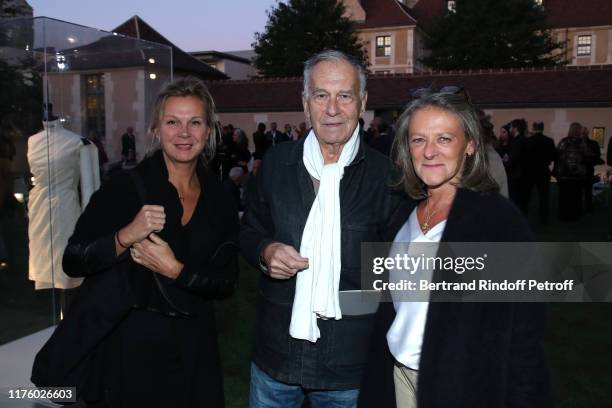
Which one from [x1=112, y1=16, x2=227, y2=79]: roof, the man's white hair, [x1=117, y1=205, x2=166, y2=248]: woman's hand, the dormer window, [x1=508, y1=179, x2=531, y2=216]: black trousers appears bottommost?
[x1=508, y1=179, x2=531, y2=216]: black trousers

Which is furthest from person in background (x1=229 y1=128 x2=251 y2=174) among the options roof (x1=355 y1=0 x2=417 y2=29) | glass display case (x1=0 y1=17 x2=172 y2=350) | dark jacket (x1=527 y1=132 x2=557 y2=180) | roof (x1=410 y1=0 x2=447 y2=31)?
roof (x1=410 y1=0 x2=447 y2=31)

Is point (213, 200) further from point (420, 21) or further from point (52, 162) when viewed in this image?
point (420, 21)

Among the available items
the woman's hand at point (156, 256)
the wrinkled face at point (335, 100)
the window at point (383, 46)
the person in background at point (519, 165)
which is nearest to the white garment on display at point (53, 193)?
the woman's hand at point (156, 256)

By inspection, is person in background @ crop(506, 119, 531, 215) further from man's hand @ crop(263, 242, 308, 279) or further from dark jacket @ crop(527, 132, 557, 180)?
man's hand @ crop(263, 242, 308, 279)

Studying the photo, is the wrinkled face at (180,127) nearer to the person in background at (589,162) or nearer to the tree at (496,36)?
the person in background at (589,162)

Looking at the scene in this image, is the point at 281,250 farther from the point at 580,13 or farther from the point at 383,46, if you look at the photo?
the point at 580,13

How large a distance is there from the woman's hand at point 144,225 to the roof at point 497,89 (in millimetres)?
20894

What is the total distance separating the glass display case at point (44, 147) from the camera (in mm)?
4090

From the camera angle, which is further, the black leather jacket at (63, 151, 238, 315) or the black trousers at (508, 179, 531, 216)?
the black trousers at (508, 179, 531, 216)

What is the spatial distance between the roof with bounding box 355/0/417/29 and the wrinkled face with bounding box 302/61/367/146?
158 feet

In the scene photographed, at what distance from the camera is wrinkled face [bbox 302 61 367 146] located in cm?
205

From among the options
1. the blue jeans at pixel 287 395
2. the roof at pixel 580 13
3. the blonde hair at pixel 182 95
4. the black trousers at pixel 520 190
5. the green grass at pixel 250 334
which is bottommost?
the green grass at pixel 250 334

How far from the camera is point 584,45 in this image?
154 ft

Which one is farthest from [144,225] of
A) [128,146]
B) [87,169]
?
[128,146]
